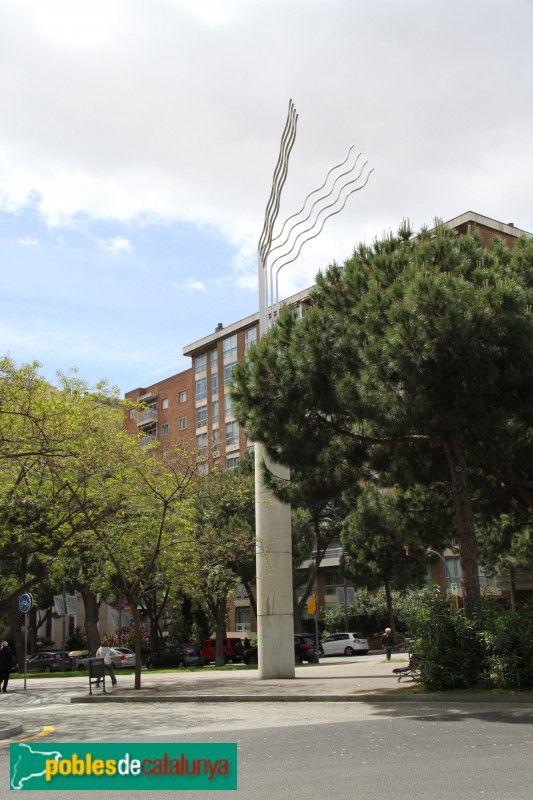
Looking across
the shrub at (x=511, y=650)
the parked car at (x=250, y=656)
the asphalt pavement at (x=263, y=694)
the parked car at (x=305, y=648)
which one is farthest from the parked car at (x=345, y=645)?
the shrub at (x=511, y=650)

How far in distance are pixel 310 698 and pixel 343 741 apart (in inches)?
283

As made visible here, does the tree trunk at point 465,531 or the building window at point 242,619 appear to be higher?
the tree trunk at point 465,531

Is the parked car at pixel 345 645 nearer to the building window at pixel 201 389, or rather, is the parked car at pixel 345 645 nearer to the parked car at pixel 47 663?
the parked car at pixel 47 663

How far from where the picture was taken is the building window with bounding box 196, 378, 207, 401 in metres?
76.1

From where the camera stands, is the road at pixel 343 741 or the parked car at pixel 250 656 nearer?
the road at pixel 343 741

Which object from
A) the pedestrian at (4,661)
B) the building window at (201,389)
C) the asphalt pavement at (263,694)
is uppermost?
the building window at (201,389)

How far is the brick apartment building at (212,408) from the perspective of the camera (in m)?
62.6

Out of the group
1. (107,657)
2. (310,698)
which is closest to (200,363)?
(107,657)

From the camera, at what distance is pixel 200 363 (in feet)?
255

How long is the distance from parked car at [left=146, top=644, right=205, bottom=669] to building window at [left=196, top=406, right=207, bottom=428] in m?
32.8

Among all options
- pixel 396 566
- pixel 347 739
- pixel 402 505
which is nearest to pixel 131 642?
pixel 396 566

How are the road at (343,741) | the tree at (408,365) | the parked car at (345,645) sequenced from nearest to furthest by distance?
the road at (343,741), the tree at (408,365), the parked car at (345,645)

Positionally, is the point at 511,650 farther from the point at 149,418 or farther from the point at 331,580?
the point at 149,418

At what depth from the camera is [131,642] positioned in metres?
54.8
